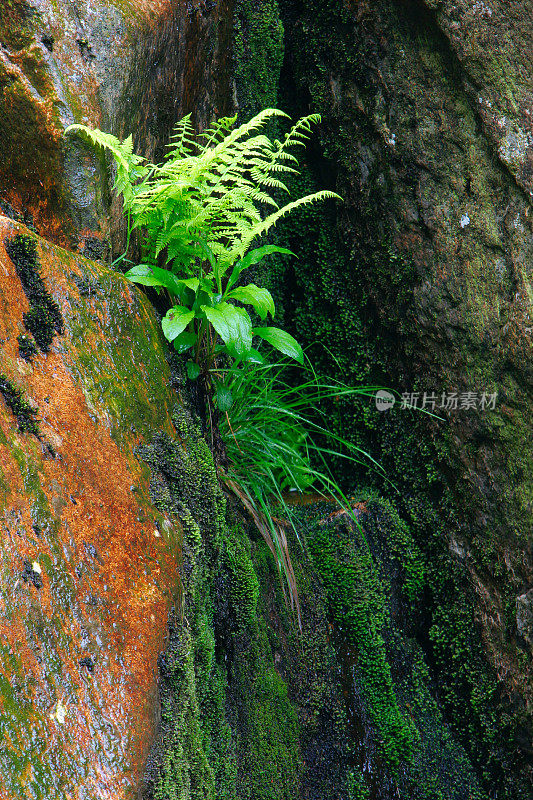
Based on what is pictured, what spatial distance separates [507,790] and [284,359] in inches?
103

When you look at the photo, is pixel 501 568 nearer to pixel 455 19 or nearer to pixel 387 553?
pixel 387 553

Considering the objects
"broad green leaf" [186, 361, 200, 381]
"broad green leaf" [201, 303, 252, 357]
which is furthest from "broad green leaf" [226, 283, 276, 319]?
"broad green leaf" [186, 361, 200, 381]

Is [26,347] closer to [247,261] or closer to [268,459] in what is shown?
[247,261]

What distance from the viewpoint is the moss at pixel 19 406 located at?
1.68 meters

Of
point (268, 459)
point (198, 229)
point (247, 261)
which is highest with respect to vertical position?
point (198, 229)

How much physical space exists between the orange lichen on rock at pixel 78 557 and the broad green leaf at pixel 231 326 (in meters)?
0.32

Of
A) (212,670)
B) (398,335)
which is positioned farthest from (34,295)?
(398,335)

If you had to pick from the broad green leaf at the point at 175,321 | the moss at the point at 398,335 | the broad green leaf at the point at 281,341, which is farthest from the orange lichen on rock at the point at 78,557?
the moss at the point at 398,335

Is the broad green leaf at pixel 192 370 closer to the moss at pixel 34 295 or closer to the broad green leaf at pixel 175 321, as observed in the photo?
the broad green leaf at pixel 175 321

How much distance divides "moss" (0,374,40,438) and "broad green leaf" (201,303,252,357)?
79 cm

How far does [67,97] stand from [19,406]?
1.33m

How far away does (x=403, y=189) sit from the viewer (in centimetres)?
327

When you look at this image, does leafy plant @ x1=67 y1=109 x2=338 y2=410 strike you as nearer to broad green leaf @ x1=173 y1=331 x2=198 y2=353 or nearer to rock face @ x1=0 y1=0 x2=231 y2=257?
broad green leaf @ x1=173 y1=331 x2=198 y2=353

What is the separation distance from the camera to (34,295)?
6.20 ft
